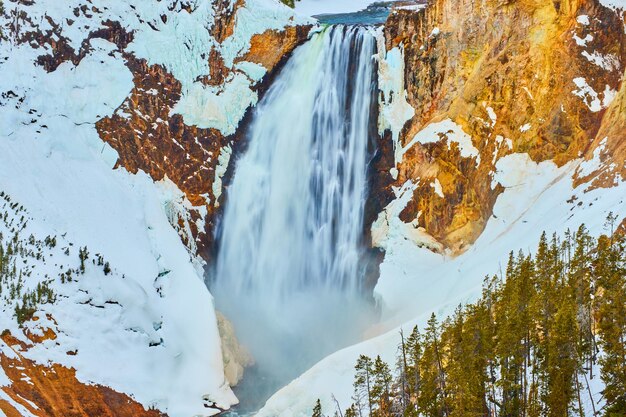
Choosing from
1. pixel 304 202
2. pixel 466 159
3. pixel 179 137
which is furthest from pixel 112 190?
pixel 466 159

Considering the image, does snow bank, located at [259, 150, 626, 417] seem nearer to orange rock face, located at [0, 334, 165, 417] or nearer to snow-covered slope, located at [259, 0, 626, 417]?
snow-covered slope, located at [259, 0, 626, 417]

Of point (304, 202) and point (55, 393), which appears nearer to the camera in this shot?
point (55, 393)

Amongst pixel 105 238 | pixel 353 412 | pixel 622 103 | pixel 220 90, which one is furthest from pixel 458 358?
pixel 220 90

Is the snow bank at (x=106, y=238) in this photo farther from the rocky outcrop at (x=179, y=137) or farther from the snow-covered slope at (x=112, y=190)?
the rocky outcrop at (x=179, y=137)

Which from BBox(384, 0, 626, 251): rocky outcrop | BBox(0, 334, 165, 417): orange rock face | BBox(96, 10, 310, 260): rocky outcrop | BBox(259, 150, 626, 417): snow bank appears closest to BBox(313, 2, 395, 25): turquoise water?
BBox(96, 10, 310, 260): rocky outcrop

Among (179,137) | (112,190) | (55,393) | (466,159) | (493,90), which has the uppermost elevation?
(179,137)

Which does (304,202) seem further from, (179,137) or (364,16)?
(364,16)
